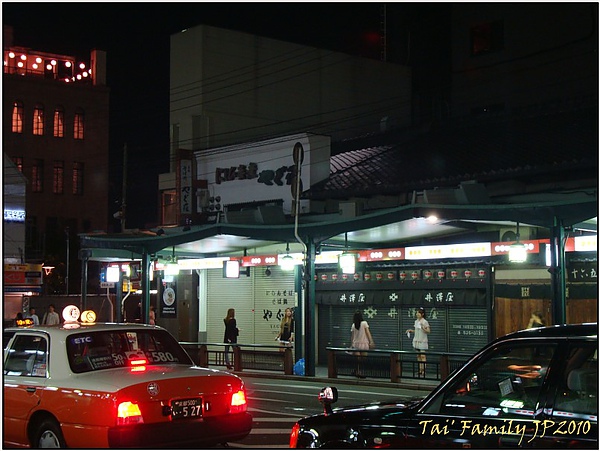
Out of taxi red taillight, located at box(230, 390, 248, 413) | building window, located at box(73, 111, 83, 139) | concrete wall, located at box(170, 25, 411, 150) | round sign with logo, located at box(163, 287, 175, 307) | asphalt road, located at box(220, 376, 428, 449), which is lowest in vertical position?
asphalt road, located at box(220, 376, 428, 449)

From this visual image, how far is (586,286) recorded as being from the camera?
23.0 m

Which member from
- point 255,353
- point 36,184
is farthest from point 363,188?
point 36,184

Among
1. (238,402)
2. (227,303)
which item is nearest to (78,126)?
(227,303)

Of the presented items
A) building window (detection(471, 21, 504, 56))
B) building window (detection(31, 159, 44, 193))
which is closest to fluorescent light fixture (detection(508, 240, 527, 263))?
building window (detection(471, 21, 504, 56))

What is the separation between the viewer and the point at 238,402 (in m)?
10.5

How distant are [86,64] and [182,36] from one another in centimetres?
3871

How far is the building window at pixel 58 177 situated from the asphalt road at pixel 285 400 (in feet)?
158

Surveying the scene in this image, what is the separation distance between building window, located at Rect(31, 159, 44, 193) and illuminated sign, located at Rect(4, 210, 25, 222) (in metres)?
21.3

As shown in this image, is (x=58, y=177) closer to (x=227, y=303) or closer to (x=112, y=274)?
(x=112, y=274)

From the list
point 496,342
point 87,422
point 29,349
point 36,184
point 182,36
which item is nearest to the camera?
point 496,342

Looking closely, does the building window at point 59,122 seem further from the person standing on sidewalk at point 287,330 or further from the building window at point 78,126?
the person standing on sidewalk at point 287,330

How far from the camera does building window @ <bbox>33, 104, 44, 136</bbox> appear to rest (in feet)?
227

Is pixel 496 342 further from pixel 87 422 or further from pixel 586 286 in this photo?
pixel 586 286

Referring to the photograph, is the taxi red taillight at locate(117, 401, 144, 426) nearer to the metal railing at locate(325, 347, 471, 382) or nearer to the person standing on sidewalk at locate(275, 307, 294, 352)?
the metal railing at locate(325, 347, 471, 382)
